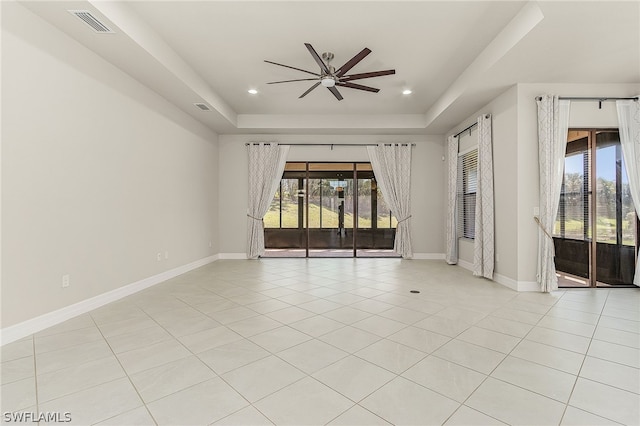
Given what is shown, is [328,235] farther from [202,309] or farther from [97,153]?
[97,153]

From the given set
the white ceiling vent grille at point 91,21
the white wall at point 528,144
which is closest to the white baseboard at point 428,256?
the white wall at point 528,144

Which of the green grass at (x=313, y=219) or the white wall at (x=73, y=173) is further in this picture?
the green grass at (x=313, y=219)

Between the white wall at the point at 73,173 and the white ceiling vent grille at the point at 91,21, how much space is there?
42cm

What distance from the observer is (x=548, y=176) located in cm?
429

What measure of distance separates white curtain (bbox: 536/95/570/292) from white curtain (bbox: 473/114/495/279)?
0.74 m

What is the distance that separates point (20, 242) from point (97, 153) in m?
1.31

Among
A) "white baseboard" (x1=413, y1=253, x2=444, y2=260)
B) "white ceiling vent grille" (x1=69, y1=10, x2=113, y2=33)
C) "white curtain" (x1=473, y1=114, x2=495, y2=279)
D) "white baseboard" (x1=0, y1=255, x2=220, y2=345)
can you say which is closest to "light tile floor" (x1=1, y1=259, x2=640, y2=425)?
"white baseboard" (x1=0, y1=255, x2=220, y2=345)

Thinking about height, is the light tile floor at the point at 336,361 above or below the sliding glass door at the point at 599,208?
below

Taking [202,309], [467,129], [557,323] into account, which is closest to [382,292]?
[557,323]

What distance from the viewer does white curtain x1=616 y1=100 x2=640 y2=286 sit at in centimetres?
428

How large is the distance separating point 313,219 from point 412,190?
2.60m

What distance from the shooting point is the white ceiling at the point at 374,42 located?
303 centimetres

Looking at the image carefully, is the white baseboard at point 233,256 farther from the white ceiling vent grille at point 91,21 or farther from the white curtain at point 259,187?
the white ceiling vent grille at point 91,21

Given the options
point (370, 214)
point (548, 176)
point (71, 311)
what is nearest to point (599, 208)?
point (548, 176)
